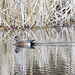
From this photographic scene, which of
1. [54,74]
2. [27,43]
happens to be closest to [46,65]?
[54,74]

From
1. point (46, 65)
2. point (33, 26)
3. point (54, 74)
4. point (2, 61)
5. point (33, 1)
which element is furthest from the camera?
point (33, 26)

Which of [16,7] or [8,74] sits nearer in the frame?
[8,74]

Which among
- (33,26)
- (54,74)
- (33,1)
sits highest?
(33,1)

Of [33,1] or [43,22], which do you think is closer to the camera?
[33,1]

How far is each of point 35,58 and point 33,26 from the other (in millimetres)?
12552

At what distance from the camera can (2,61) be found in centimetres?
903

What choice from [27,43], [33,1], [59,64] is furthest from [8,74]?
[33,1]

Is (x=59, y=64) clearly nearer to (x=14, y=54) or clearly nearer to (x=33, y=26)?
(x=14, y=54)

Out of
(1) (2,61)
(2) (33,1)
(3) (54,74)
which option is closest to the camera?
(3) (54,74)

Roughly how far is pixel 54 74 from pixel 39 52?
11.9 feet

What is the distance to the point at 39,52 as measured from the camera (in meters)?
10.7

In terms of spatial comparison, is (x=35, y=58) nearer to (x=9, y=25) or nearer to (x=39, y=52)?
(x=39, y=52)

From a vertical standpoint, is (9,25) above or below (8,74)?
above

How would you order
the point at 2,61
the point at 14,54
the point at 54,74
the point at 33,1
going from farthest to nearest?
the point at 33,1 < the point at 14,54 < the point at 2,61 < the point at 54,74
